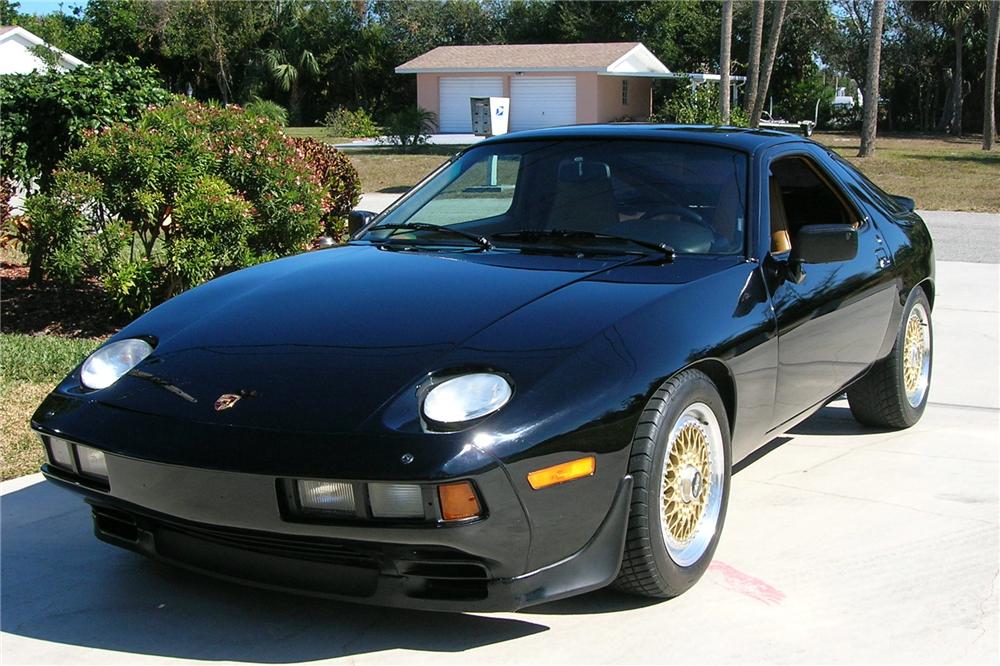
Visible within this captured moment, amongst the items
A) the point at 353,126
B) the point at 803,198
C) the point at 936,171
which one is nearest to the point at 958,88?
the point at 936,171

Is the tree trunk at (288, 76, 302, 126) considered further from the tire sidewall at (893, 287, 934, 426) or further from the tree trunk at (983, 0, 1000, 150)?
the tire sidewall at (893, 287, 934, 426)

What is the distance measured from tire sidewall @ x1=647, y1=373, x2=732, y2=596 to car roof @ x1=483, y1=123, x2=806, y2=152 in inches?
53.2

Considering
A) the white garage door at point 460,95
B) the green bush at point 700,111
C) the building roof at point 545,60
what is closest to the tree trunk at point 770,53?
the green bush at point 700,111

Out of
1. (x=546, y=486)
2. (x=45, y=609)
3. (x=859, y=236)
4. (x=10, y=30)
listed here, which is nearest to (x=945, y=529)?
(x=859, y=236)

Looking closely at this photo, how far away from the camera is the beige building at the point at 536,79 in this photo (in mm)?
46031

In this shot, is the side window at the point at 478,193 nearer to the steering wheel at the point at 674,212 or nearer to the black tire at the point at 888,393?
the steering wheel at the point at 674,212

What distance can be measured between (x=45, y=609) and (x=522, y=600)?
1.62 m

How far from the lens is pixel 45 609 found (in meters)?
3.61

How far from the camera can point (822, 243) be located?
4.37 metres

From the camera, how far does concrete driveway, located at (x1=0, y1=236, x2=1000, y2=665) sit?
328 cm

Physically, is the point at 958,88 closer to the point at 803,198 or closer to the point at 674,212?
the point at 803,198

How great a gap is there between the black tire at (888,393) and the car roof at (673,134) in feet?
3.79

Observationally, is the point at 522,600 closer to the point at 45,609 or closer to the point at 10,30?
the point at 45,609

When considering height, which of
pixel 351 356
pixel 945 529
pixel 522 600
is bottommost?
pixel 945 529
